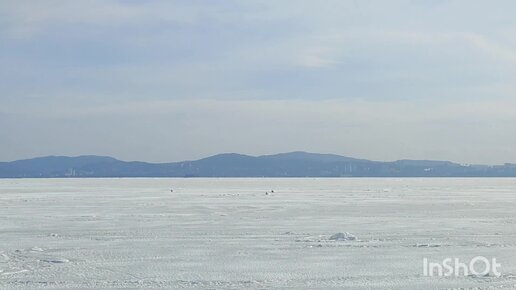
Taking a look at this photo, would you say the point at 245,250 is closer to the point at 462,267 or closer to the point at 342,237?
the point at 342,237

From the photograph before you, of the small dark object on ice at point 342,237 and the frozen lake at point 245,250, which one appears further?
the small dark object on ice at point 342,237

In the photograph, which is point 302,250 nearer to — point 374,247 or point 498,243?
point 374,247

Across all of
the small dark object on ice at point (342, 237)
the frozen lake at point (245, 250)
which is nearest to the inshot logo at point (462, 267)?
the frozen lake at point (245, 250)

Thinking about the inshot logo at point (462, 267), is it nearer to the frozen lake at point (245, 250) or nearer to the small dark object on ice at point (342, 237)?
the frozen lake at point (245, 250)

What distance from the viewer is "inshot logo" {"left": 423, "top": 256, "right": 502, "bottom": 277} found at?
938 cm

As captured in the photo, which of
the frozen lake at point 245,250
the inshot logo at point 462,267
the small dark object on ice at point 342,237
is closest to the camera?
Answer: the frozen lake at point 245,250

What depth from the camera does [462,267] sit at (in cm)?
992

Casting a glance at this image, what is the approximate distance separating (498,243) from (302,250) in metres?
3.71

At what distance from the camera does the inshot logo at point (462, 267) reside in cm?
938

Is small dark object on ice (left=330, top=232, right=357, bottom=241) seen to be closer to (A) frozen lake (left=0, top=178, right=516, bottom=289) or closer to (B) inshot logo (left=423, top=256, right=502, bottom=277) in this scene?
(A) frozen lake (left=0, top=178, right=516, bottom=289)

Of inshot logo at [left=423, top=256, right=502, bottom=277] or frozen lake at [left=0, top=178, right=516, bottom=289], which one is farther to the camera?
inshot logo at [left=423, top=256, right=502, bottom=277]

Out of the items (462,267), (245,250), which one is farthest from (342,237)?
(462,267)

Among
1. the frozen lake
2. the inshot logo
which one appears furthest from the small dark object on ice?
the inshot logo

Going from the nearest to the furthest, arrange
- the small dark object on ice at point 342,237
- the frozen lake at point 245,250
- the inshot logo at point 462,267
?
the frozen lake at point 245,250 → the inshot logo at point 462,267 → the small dark object on ice at point 342,237
